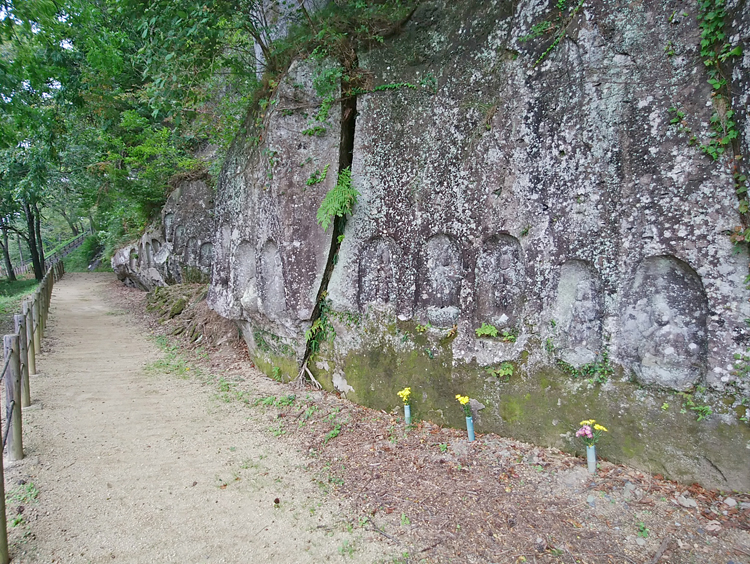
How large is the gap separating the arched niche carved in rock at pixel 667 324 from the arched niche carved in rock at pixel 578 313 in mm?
262

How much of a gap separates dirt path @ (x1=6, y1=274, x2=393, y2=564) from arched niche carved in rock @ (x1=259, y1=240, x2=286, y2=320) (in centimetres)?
129

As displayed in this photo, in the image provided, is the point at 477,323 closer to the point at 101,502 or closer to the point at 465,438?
the point at 465,438

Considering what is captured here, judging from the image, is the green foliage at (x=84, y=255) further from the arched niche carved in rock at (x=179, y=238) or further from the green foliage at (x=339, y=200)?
the green foliage at (x=339, y=200)

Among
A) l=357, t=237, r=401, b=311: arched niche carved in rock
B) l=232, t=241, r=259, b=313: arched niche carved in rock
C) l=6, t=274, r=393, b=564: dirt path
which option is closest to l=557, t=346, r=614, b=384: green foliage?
l=357, t=237, r=401, b=311: arched niche carved in rock

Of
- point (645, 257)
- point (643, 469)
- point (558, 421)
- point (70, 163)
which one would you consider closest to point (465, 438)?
point (558, 421)

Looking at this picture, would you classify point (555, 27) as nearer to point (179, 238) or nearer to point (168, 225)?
point (179, 238)

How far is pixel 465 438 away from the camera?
4.81 meters

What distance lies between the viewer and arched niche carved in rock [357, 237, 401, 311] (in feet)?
18.3

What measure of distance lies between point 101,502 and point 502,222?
4.84 meters

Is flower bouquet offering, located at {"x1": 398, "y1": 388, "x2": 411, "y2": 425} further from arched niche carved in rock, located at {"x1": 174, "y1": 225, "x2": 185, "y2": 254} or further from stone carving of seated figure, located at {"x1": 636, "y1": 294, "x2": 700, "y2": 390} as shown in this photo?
arched niche carved in rock, located at {"x1": 174, "y1": 225, "x2": 185, "y2": 254}

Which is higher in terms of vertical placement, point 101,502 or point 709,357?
point 709,357

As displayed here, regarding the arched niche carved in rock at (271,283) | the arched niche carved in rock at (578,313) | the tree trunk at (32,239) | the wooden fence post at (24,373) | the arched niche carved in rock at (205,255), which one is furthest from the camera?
the tree trunk at (32,239)

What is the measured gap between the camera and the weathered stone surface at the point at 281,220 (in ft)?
20.0

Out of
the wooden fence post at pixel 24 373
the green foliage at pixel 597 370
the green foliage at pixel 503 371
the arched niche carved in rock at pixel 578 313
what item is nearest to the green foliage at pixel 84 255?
the wooden fence post at pixel 24 373
